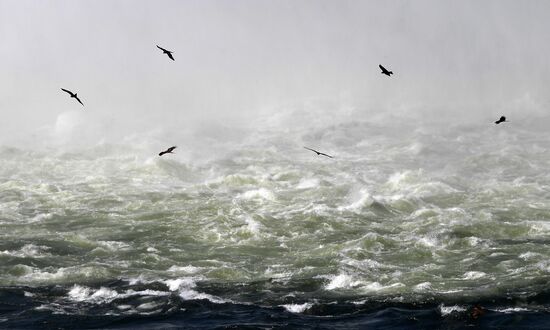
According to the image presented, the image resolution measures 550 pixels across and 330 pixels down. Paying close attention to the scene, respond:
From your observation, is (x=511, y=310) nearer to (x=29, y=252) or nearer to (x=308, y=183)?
(x=29, y=252)

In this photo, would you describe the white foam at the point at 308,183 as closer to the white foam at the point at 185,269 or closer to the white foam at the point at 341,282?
the white foam at the point at 185,269

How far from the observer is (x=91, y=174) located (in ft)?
134

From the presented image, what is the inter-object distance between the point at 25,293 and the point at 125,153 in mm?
27274

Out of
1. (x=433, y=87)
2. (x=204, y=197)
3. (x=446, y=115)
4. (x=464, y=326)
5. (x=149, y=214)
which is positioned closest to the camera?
(x=464, y=326)

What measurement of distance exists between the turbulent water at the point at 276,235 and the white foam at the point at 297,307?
0.22ft

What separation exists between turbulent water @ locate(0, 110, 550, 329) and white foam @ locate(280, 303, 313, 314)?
0.22 ft

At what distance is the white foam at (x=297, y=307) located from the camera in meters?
18.8

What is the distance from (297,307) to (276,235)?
8695mm

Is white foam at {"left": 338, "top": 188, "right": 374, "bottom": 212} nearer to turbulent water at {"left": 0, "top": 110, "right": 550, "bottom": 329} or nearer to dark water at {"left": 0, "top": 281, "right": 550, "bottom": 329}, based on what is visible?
turbulent water at {"left": 0, "top": 110, "right": 550, "bottom": 329}

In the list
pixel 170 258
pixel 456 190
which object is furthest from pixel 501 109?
pixel 170 258

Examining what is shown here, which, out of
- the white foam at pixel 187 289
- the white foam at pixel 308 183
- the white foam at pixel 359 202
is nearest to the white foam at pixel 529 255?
the white foam at pixel 359 202

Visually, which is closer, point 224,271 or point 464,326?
point 464,326

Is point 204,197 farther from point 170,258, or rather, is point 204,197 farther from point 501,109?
point 501,109

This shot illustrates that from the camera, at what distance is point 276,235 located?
27.6 m
